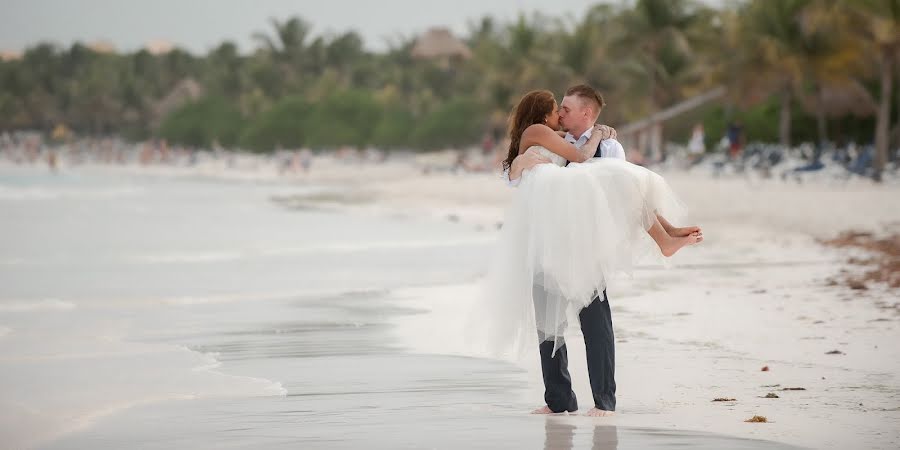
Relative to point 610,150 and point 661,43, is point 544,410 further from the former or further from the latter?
point 661,43

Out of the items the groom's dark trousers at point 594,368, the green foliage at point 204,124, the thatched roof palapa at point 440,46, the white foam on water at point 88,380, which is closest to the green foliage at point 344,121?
the thatched roof palapa at point 440,46

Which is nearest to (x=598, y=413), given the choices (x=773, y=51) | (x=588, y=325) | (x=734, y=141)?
(x=588, y=325)

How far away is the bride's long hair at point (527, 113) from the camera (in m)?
6.74

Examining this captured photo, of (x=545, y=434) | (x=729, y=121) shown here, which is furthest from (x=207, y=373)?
(x=729, y=121)

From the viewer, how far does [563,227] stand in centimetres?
654

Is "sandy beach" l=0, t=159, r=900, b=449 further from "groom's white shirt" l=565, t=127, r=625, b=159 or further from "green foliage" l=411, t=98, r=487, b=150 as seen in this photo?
"green foliage" l=411, t=98, r=487, b=150

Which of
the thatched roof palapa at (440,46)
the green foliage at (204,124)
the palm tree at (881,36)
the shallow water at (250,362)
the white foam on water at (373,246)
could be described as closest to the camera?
the shallow water at (250,362)

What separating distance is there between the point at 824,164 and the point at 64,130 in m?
130

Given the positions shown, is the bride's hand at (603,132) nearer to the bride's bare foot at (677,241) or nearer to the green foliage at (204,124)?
the bride's bare foot at (677,241)

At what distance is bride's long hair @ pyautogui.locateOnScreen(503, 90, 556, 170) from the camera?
674cm

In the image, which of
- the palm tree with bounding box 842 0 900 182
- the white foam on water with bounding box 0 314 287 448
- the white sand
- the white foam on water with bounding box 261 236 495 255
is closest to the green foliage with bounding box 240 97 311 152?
the palm tree with bounding box 842 0 900 182

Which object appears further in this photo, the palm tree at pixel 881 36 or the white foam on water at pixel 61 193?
the white foam on water at pixel 61 193

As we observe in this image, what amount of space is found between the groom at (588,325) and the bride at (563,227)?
0.06 m

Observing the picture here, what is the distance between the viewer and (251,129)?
340 ft
